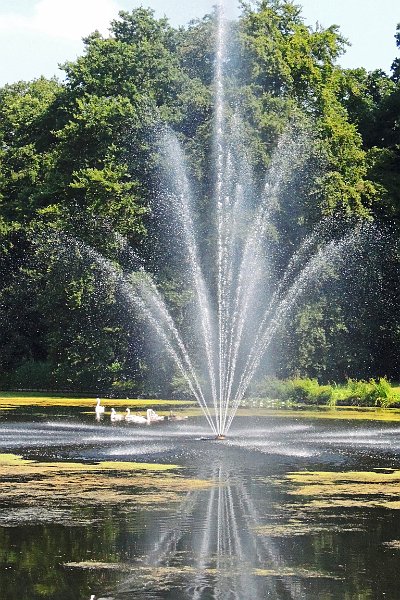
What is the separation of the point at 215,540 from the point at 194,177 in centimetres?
4398

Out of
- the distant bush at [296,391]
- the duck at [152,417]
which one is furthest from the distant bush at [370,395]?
the duck at [152,417]

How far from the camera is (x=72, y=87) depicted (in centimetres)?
6838

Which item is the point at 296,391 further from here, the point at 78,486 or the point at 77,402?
A: the point at 78,486

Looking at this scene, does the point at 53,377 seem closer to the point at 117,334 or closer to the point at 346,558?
the point at 117,334

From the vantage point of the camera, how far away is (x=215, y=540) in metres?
15.9

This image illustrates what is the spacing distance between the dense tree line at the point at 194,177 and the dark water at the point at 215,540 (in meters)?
33.2

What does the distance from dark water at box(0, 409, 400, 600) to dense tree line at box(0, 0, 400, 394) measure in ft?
109

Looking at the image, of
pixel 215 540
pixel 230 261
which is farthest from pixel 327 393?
pixel 215 540

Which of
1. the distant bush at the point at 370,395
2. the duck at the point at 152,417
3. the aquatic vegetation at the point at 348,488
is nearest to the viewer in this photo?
the aquatic vegetation at the point at 348,488

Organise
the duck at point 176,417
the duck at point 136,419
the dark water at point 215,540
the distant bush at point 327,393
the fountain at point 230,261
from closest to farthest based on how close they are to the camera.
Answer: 1. the dark water at point 215,540
2. the duck at point 136,419
3. the duck at point 176,417
4. the distant bush at point 327,393
5. the fountain at point 230,261

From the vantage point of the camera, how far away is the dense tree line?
58.3 m

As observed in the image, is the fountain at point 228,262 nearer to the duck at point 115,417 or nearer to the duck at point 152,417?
the duck at point 115,417

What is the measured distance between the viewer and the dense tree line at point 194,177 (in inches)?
2296

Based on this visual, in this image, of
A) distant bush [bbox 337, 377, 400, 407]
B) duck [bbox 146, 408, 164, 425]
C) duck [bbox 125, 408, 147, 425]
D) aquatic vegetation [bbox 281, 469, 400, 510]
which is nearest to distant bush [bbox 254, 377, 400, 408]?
distant bush [bbox 337, 377, 400, 407]
